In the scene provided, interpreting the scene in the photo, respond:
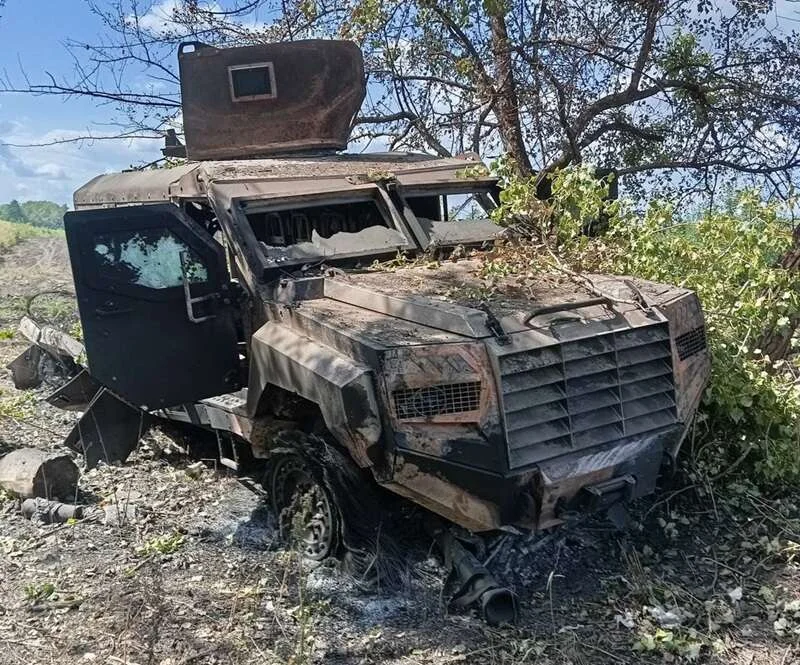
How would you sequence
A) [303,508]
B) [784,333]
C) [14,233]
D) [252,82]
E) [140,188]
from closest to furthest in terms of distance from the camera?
1. [303,508]
2. [784,333]
3. [140,188]
4. [252,82]
5. [14,233]

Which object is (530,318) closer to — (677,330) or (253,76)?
(677,330)

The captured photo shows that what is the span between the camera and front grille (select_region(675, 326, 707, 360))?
4551mm

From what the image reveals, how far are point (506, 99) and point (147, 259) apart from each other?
16.8 ft

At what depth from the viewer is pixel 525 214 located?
562 centimetres

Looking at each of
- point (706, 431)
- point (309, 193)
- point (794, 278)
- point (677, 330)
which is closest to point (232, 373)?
point (309, 193)

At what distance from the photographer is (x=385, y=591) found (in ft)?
14.1

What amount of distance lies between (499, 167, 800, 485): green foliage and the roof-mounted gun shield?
2.13m

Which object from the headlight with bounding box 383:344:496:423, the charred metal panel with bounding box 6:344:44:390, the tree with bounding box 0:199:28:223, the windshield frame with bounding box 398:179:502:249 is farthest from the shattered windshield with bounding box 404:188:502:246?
the tree with bounding box 0:199:28:223

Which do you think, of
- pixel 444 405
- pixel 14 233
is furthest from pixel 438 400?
pixel 14 233

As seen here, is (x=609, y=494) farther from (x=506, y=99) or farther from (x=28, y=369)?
(x=28, y=369)

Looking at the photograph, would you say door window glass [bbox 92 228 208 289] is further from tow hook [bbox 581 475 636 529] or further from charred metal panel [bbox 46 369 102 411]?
tow hook [bbox 581 475 636 529]

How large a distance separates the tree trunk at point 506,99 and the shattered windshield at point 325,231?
10.8 ft

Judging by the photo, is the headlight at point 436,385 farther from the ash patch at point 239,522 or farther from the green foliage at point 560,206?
the green foliage at point 560,206

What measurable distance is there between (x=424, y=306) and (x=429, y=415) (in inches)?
24.2
